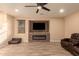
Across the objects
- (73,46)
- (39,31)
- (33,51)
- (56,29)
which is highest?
(56,29)

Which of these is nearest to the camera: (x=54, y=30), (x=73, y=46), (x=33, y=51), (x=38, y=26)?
(x=73, y=46)

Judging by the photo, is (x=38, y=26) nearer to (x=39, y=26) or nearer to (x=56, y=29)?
(x=39, y=26)

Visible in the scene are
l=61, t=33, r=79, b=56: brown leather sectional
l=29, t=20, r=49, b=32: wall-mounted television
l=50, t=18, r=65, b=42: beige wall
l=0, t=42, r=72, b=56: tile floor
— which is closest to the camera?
l=61, t=33, r=79, b=56: brown leather sectional

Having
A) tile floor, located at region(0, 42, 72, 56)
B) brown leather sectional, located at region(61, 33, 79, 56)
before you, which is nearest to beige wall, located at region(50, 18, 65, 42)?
tile floor, located at region(0, 42, 72, 56)

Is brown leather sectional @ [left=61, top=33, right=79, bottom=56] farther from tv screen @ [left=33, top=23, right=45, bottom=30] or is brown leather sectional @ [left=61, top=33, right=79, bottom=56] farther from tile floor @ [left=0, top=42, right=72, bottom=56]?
tv screen @ [left=33, top=23, right=45, bottom=30]

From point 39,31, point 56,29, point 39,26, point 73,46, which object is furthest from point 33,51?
point 56,29

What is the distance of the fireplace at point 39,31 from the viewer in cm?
1011

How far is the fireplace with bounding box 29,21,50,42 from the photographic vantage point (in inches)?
398

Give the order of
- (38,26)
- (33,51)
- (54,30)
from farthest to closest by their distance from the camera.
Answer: (38,26) → (54,30) → (33,51)

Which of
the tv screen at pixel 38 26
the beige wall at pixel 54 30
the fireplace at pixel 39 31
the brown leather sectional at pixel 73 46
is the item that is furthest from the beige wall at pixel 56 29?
the brown leather sectional at pixel 73 46

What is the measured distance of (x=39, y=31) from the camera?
33.7 feet

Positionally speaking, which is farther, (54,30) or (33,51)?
(54,30)

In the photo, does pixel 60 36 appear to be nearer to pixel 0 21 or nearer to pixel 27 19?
pixel 27 19

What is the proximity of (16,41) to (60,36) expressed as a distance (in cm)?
349
